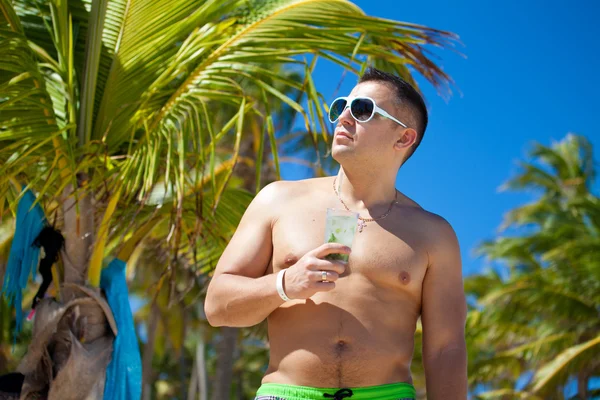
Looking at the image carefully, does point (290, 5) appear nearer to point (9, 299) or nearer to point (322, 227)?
point (9, 299)

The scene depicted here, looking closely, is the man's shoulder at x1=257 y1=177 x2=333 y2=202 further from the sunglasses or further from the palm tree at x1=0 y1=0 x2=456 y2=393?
the palm tree at x1=0 y1=0 x2=456 y2=393

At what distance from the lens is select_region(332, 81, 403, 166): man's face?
2723 mm

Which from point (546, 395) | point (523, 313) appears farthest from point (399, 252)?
point (523, 313)

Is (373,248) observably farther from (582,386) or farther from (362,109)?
(582,386)

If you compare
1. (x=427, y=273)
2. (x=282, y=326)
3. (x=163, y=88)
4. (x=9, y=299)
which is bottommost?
(x=282, y=326)

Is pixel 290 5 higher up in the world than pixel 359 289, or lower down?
higher up

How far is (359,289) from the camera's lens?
2.59 meters

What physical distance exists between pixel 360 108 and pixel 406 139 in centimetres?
22

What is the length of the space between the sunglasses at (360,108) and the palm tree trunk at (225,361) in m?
14.8

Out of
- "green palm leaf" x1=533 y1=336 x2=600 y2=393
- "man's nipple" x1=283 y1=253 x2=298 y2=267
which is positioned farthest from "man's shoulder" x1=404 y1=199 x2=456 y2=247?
"green palm leaf" x1=533 y1=336 x2=600 y2=393

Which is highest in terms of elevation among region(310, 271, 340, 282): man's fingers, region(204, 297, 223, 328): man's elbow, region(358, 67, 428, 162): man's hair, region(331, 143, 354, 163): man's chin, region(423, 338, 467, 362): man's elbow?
region(358, 67, 428, 162): man's hair

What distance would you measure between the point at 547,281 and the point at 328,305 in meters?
17.4

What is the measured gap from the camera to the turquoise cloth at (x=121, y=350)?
4.66 metres

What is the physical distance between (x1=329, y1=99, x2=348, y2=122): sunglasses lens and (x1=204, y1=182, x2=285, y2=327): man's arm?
29cm
